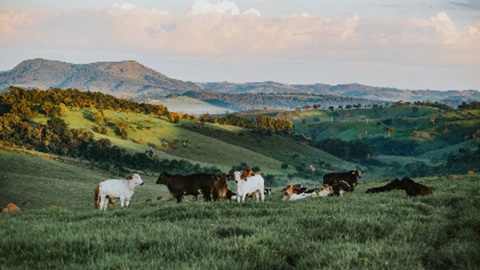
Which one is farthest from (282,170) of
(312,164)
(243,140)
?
(243,140)

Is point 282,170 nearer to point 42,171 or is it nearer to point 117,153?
point 117,153

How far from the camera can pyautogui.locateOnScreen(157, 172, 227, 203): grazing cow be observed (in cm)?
2175

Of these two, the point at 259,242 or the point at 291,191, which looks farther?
the point at 291,191

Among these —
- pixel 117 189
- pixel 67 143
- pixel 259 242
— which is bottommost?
pixel 67 143

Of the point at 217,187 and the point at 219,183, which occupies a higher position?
the point at 219,183

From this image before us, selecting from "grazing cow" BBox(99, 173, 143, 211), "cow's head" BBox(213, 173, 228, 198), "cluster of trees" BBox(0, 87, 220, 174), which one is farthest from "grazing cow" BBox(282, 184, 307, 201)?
"cluster of trees" BBox(0, 87, 220, 174)

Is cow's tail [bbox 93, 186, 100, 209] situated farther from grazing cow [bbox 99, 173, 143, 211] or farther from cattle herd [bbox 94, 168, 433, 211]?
grazing cow [bbox 99, 173, 143, 211]

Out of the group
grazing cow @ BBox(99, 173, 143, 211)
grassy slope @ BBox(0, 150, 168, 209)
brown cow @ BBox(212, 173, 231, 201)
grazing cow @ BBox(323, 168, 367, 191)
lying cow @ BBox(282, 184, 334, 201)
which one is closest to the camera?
grazing cow @ BBox(99, 173, 143, 211)

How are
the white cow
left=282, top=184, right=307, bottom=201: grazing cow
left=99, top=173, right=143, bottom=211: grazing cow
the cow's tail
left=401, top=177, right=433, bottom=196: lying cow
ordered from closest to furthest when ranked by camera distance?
the white cow → left=401, top=177, right=433, bottom=196: lying cow → left=99, top=173, right=143, bottom=211: grazing cow → the cow's tail → left=282, top=184, right=307, bottom=201: grazing cow

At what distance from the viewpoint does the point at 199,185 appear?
2216 centimetres

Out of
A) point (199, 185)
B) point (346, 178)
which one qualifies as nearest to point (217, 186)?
point (199, 185)

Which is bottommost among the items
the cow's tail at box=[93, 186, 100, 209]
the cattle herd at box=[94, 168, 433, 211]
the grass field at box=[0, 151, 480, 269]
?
the cow's tail at box=[93, 186, 100, 209]

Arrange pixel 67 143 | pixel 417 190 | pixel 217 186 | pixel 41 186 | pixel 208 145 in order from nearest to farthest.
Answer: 1. pixel 417 190
2. pixel 217 186
3. pixel 41 186
4. pixel 67 143
5. pixel 208 145

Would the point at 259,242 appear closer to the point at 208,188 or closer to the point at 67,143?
the point at 208,188
